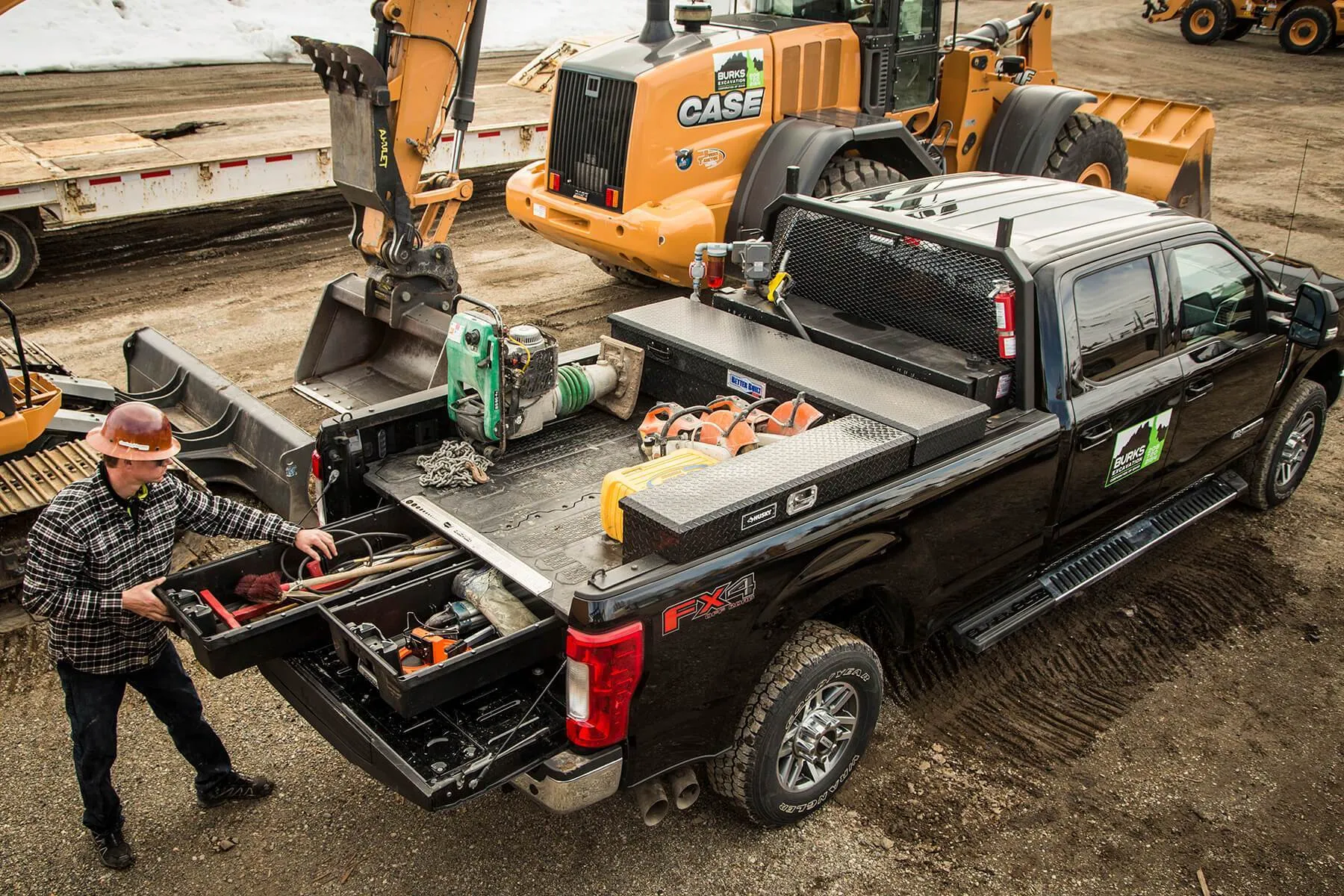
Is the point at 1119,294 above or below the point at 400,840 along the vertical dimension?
above

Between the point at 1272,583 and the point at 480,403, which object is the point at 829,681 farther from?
the point at 1272,583

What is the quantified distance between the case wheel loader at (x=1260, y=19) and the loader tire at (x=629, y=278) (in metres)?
19.1

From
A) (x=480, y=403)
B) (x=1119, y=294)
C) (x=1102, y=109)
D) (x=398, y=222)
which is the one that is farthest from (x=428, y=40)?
(x=1102, y=109)

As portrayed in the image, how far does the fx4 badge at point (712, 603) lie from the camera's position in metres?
3.60

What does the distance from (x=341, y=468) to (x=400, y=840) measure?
1.47 m

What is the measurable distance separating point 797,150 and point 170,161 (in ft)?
17.9

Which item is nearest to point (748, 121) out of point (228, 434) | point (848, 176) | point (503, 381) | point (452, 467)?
point (848, 176)

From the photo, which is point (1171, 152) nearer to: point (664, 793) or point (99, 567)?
point (664, 793)

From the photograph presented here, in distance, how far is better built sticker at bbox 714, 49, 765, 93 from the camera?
8.28 meters

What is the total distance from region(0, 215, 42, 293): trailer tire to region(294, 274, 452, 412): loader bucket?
3848 mm

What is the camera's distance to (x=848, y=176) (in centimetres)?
858

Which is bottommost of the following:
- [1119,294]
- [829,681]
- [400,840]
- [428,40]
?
[400,840]

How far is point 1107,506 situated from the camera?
5.24 meters

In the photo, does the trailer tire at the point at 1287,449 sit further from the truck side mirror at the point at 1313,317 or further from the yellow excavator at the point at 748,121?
the yellow excavator at the point at 748,121
